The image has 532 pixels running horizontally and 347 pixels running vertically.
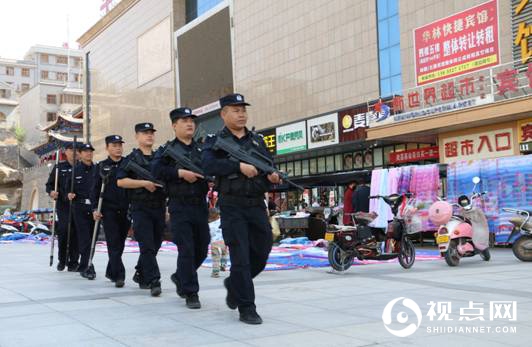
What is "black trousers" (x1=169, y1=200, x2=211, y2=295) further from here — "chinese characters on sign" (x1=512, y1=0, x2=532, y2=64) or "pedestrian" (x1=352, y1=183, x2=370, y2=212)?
"chinese characters on sign" (x1=512, y1=0, x2=532, y2=64)

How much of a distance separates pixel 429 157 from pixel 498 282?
1566 centimetres

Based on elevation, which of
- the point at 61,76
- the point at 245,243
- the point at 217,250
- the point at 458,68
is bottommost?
the point at 217,250

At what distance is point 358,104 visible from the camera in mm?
27125

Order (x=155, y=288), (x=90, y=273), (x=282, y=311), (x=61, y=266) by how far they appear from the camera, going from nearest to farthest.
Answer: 1. (x=282, y=311)
2. (x=155, y=288)
3. (x=90, y=273)
4. (x=61, y=266)

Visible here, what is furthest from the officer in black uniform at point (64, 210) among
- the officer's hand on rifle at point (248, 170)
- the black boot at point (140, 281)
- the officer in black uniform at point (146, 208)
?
the officer's hand on rifle at point (248, 170)

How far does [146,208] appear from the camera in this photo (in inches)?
275

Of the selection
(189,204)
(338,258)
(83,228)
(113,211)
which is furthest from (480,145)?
(189,204)

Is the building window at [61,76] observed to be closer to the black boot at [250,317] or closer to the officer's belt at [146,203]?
the officer's belt at [146,203]

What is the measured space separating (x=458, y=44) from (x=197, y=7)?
28572mm

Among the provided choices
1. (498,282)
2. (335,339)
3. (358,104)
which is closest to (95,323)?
(335,339)

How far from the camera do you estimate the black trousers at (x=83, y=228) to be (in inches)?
367

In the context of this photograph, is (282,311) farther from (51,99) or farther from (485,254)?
(51,99)

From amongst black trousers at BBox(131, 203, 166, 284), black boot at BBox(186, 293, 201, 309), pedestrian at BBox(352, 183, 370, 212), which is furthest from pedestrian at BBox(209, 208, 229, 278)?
pedestrian at BBox(352, 183, 370, 212)

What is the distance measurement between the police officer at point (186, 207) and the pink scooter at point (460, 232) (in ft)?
16.5
